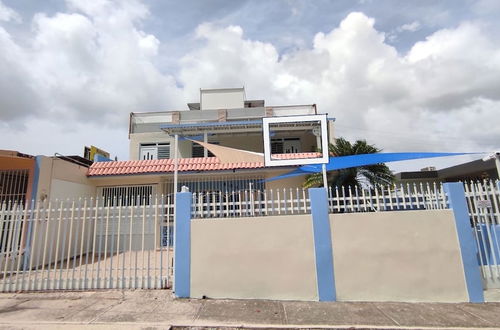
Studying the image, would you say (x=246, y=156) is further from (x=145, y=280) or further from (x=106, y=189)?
(x=106, y=189)

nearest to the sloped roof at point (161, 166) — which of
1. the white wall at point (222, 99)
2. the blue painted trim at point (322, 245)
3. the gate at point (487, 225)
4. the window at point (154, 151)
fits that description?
the blue painted trim at point (322, 245)

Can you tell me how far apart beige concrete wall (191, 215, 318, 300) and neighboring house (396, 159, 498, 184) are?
722 centimetres

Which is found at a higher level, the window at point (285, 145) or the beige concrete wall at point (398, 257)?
the window at point (285, 145)

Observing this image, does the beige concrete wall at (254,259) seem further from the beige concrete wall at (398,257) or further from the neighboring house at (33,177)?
the neighboring house at (33,177)

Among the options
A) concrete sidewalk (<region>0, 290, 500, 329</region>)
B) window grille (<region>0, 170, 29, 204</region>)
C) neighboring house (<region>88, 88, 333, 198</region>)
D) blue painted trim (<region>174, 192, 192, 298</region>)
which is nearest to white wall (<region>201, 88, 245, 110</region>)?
neighboring house (<region>88, 88, 333, 198</region>)

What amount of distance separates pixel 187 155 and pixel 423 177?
14918mm

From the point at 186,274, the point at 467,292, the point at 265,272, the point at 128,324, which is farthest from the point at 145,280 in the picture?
the point at 467,292

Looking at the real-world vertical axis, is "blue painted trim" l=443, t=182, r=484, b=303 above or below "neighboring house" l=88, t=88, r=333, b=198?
below

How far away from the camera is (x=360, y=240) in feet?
17.8

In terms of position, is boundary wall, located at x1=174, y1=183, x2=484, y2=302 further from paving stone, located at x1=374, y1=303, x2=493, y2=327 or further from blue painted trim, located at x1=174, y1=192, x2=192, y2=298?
paving stone, located at x1=374, y1=303, x2=493, y2=327

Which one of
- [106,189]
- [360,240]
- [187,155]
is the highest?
[187,155]

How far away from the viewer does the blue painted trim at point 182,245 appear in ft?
18.0

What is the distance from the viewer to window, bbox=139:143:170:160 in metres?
19.9

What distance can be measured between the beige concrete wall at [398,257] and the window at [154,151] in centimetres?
1630
